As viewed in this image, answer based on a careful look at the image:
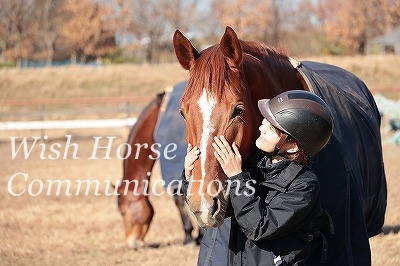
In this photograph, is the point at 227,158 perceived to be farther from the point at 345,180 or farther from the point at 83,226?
the point at 83,226

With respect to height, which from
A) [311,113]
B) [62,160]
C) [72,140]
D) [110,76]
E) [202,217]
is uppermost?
[311,113]

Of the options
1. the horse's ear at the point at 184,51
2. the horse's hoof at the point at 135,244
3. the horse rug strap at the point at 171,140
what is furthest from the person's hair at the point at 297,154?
the horse's hoof at the point at 135,244

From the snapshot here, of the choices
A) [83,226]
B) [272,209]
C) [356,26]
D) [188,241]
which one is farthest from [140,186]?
[356,26]

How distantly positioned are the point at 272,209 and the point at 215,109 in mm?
480

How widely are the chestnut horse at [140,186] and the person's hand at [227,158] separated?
352cm

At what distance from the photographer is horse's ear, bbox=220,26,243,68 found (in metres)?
2.95

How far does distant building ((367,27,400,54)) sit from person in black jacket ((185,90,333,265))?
1865 inches

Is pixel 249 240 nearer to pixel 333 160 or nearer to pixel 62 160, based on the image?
pixel 333 160

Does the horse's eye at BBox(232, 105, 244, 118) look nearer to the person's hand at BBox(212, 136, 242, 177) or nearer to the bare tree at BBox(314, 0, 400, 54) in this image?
the person's hand at BBox(212, 136, 242, 177)

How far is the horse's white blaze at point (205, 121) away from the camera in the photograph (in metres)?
2.78

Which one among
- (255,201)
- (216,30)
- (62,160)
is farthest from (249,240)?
(216,30)

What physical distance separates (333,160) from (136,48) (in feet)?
149

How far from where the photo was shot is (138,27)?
4666cm

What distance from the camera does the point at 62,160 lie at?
13.3 m
